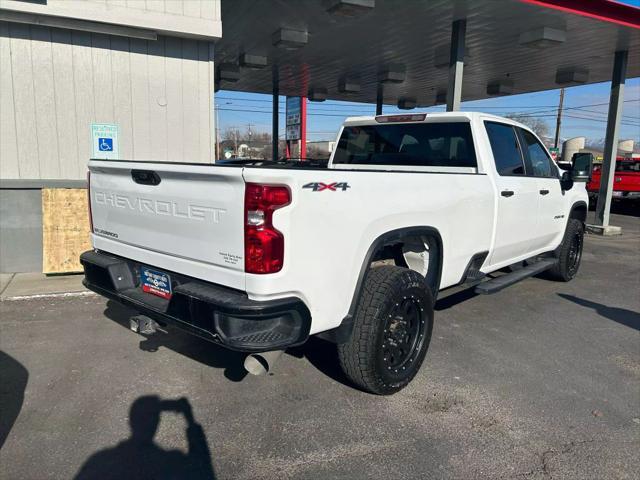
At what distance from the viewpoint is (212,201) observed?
2.75 m

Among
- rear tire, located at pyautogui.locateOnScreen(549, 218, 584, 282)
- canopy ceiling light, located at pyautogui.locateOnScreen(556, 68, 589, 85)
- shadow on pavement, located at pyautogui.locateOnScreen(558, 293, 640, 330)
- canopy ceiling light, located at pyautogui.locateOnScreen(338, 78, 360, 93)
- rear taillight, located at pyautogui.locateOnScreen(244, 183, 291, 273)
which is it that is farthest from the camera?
canopy ceiling light, located at pyautogui.locateOnScreen(338, 78, 360, 93)

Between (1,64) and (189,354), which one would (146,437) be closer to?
(189,354)

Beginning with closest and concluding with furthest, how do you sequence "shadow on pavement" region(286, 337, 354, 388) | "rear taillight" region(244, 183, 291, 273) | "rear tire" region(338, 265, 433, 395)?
"rear taillight" region(244, 183, 291, 273), "rear tire" region(338, 265, 433, 395), "shadow on pavement" region(286, 337, 354, 388)

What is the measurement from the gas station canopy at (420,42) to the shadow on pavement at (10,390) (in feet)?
22.4

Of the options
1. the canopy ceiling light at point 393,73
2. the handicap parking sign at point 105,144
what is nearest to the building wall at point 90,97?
the handicap parking sign at point 105,144

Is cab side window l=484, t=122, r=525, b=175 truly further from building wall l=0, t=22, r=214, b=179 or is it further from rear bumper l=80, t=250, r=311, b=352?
building wall l=0, t=22, r=214, b=179

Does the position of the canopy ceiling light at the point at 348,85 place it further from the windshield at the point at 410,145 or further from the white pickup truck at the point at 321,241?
the white pickup truck at the point at 321,241

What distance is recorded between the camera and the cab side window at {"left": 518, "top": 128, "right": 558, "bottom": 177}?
5461 millimetres

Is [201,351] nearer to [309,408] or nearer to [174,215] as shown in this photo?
[309,408]

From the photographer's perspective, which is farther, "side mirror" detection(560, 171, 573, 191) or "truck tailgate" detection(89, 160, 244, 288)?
"side mirror" detection(560, 171, 573, 191)

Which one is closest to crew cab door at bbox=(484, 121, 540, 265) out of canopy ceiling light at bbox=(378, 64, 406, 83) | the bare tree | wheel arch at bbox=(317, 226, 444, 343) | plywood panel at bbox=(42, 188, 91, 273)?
wheel arch at bbox=(317, 226, 444, 343)

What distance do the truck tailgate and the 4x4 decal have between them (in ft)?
1.23

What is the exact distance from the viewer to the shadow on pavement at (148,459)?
2.66 m

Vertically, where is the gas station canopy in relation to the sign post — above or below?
above
